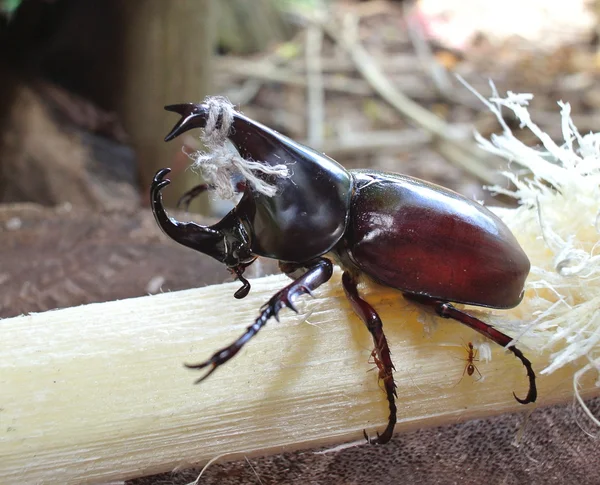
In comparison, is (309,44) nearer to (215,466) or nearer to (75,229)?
(75,229)

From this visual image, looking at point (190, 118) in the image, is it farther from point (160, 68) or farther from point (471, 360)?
point (160, 68)

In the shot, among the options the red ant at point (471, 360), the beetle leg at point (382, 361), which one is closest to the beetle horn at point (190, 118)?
the beetle leg at point (382, 361)

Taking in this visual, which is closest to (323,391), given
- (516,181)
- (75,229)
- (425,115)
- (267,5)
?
(516,181)

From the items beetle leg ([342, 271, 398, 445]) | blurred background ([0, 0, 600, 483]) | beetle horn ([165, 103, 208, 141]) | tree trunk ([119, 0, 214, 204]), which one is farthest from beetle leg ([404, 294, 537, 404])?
tree trunk ([119, 0, 214, 204])

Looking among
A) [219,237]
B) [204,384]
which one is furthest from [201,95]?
[204,384]

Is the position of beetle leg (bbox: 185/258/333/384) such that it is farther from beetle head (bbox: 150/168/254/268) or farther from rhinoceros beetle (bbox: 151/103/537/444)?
beetle head (bbox: 150/168/254/268)

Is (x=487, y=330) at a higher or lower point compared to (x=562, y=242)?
lower
